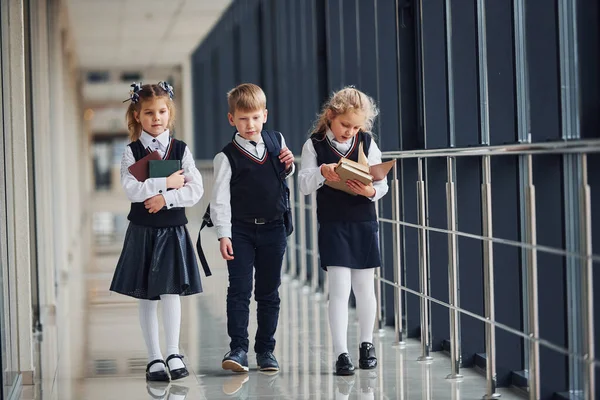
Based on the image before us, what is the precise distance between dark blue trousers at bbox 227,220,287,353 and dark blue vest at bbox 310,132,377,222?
21 centimetres

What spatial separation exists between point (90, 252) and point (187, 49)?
6772 millimetres

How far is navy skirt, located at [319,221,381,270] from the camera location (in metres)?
3.66

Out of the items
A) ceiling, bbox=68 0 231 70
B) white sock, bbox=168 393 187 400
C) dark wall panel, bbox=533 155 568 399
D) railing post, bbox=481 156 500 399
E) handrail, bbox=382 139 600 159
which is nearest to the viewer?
handrail, bbox=382 139 600 159

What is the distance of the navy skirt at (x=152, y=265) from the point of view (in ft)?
11.7

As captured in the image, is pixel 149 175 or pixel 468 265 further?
pixel 468 265

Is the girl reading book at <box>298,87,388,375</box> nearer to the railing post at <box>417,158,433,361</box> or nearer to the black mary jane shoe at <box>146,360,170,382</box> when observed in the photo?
the railing post at <box>417,158,433,361</box>

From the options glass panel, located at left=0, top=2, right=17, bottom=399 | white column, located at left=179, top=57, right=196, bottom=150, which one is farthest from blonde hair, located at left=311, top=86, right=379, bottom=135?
white column, located at left=179, top=57, right=196, bottom=150

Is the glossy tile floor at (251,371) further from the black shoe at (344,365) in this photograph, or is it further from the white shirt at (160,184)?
the white shirt at (160,184)

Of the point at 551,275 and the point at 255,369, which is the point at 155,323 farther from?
the point at 551,275

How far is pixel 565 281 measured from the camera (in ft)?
10.1

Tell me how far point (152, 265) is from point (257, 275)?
447 millimetres

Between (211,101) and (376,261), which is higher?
(211,101)

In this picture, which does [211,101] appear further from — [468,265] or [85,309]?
[468,265]

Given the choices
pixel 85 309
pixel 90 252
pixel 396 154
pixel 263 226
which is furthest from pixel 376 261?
pixel 90 252
